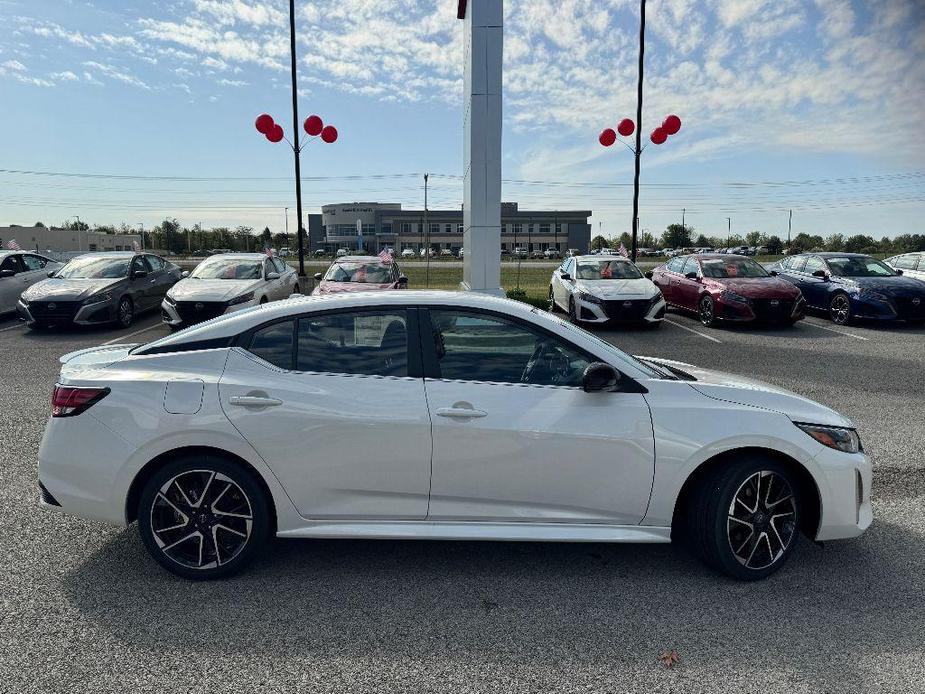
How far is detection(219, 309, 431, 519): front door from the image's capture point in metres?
3.12

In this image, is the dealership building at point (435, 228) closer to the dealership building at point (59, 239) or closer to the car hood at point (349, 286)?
the dealership building at point (59, 239)

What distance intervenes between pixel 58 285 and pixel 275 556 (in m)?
11.9

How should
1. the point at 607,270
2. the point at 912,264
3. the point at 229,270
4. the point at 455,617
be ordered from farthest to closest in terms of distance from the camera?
the point at 912,264
the point at 607,270
the point at 229,270
the point at 455,617

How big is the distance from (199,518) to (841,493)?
133 inches

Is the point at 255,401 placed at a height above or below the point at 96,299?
above

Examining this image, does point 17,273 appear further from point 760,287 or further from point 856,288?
point 856,288

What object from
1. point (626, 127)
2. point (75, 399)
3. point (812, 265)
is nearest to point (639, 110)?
point (626, 127)

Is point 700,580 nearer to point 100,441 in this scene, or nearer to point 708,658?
point 708,658

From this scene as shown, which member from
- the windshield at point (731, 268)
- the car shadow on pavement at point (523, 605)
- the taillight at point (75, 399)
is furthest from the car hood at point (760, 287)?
the taillight at point (75, 399)

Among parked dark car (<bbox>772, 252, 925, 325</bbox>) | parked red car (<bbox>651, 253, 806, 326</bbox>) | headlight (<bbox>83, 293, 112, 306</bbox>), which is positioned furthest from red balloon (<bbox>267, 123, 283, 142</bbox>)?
parked dark car (<bbox>772, 252, 925, 325</bbox>)

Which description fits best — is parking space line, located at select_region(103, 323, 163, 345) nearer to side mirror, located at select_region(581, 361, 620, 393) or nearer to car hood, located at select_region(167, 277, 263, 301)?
car hood, located at select_region(167, 277, 263, 301)

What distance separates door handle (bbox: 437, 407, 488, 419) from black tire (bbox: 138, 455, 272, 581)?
1045 mm

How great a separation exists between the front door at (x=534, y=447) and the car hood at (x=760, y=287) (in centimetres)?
1078

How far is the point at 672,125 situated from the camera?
16.8m
